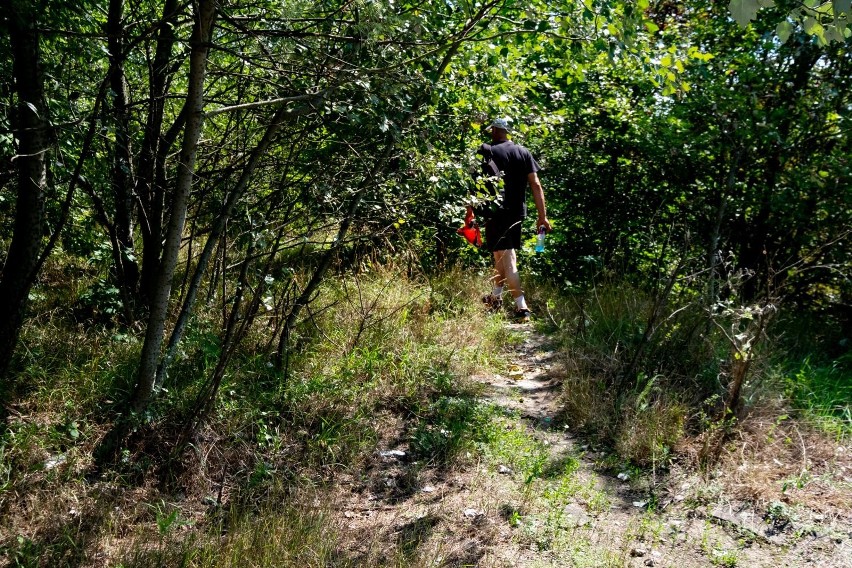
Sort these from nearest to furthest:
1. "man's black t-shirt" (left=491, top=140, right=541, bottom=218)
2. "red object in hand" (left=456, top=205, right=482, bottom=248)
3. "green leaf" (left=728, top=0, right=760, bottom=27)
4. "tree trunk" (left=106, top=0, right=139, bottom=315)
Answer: "green leaf" (left=728, top=0, right=760, bottom=27), "tree trunk" (left=106, top=0, right=139, bottom=315), "red object in hand" (left=456, top=205, right=482, bottom=248), "man's black t-shirt" (left=491, top=140, right=541, bottom=218)

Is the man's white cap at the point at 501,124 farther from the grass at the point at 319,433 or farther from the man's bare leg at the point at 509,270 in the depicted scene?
the grass at the point at 319,433

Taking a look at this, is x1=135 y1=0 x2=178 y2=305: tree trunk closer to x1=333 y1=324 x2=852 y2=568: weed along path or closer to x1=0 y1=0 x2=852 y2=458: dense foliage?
x1=0 y1=0 x2=852 y2=458: dense foliage

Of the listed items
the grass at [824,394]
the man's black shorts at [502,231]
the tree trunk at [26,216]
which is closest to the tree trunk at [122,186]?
the tree trunk at [26,216]

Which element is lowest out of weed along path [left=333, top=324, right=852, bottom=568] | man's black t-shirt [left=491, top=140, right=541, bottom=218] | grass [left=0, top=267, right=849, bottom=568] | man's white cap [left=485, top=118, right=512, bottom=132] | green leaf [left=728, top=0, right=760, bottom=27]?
weed along path [left=333, top=324, right=852, bottom=568]

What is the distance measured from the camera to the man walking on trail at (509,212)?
7.02 m

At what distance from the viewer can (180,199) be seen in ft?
13.6

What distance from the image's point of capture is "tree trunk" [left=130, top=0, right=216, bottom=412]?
3932mm

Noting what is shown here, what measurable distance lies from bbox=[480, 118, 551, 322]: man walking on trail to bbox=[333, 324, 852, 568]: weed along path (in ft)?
7.73

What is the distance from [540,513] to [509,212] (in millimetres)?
3768

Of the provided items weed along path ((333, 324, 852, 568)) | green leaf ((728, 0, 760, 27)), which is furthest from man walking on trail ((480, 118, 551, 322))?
green leaf ((728, 0, 760, 27))

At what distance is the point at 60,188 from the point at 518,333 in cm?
435

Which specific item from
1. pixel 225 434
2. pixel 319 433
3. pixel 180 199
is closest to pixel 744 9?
pixel 180 199

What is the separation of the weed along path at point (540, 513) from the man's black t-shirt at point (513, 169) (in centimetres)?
280

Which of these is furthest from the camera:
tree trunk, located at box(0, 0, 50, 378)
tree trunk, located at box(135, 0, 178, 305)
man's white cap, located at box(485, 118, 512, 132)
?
man's white cap, located at box(485, 118, 512, 132)
